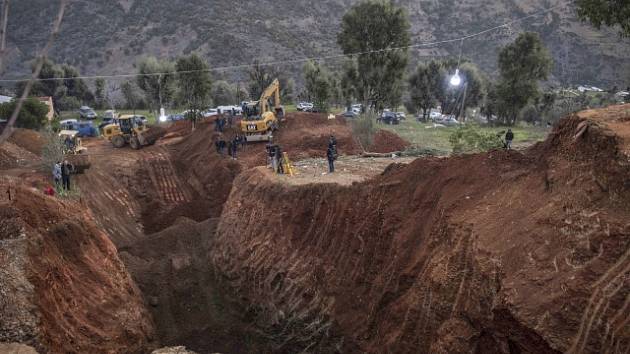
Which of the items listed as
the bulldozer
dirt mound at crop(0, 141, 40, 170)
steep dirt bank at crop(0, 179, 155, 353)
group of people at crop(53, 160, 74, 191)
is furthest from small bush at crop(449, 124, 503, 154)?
dirt mound at crop(0, 141, 40, 170)

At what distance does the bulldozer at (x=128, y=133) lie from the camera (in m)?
38.1

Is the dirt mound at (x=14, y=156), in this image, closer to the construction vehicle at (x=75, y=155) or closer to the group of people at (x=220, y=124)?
the construction vehicle at (x=75, y=155)

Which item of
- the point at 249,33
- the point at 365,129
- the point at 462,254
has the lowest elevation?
the point at 462,254

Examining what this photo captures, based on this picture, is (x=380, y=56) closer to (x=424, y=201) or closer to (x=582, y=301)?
(x=424, y=201)

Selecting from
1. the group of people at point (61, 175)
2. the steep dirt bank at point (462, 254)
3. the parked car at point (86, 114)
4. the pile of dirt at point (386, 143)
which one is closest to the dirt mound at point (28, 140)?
the group of people at point (61, 175)

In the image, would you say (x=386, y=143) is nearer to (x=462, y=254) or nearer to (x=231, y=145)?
(x=231, y=145)

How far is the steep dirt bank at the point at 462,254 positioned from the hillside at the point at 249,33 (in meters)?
63.7

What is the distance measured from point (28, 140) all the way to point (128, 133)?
741 cm

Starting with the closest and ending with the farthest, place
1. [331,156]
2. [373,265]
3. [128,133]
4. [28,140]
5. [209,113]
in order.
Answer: [373,265] < [331,156] < [28,140] < [128,133] < [209,113]

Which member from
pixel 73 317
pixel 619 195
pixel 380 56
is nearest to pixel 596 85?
pixel 380 56

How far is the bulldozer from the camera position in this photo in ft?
125

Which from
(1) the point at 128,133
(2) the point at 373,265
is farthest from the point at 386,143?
(1) the point at 128,133

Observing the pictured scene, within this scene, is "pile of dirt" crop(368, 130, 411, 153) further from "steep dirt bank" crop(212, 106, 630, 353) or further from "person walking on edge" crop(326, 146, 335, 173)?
"steep dirt bank" crop(212, 106, 630, 353)

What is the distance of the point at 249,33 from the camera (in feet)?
267
